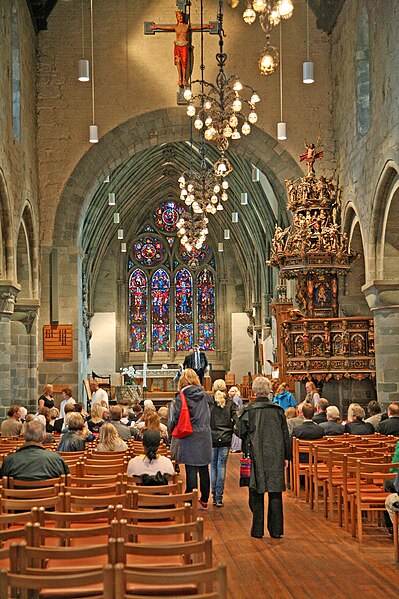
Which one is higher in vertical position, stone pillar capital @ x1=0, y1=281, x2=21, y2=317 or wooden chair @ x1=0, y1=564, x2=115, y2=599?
stone pillar capital @ x1=0, y1=281, x2=21, y2=317

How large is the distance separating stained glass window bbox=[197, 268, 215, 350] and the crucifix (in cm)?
1772

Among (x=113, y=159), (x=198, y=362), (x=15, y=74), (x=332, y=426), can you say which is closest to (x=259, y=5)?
(x=332, y=426)

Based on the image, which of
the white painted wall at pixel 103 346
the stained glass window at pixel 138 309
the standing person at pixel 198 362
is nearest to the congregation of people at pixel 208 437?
the standing person at pixel 198 362

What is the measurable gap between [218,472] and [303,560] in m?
3.18

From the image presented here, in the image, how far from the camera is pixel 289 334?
16781mm

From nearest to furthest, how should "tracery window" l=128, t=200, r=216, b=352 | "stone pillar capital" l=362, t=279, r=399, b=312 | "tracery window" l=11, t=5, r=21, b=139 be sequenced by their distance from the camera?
1. "stone pillar capital" l=362, t=279, r=399, b=312
2. "tracery window" l=11, t=5, r=21, b=139
3. "tracery window" l=128, t=200, r=216, b=352

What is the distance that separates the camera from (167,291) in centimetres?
3741

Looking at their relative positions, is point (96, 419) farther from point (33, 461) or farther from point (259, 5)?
point (259, 5)

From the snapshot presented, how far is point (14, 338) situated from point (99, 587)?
50.5ft

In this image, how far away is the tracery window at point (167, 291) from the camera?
3684cm

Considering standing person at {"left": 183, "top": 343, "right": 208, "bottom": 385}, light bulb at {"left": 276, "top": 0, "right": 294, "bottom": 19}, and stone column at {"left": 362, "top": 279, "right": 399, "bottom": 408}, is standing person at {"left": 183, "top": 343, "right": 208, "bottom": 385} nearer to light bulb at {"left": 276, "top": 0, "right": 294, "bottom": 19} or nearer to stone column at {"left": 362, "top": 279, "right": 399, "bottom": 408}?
stone column at {"left": 362, "top": 279, "right": 399, "bottom": 408}

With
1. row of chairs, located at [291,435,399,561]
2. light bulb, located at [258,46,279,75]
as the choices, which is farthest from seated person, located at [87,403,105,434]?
light bulb, located at [258,46,279,75]

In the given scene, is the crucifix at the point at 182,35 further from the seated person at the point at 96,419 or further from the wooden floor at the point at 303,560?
the wooden floor at the point at 303,560

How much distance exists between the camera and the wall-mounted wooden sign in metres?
20.2
